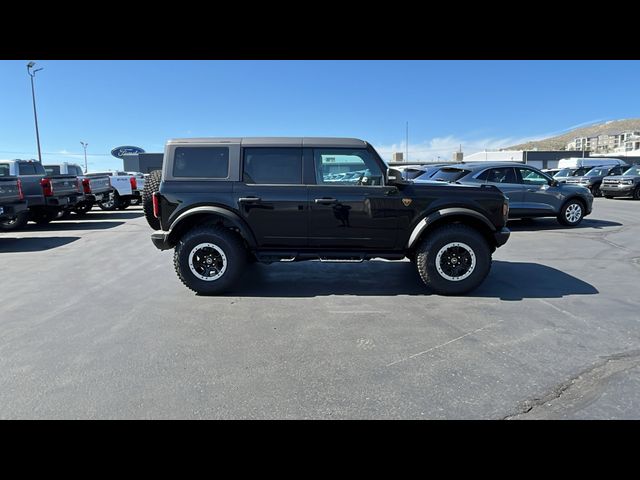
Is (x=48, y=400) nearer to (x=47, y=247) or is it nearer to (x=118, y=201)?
(x=47, y=247)

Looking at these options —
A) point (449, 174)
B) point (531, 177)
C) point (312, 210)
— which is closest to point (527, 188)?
point (531, 177)

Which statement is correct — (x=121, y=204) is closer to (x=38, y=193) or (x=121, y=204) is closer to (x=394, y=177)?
(x=38, y=193)

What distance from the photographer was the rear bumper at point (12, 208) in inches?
335

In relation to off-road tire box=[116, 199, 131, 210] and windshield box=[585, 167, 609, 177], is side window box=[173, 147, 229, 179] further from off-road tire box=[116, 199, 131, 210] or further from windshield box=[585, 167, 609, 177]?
windshield box=[585, 167, 609, 177]

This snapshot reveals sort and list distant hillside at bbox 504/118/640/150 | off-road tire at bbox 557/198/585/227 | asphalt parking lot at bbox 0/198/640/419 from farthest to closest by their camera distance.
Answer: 1. distant hillside at bbox 504/118/640/150
2. off-road tire at bbox 557/198/585/227
3. asphalt parking lot at bbox 0/198/640/419

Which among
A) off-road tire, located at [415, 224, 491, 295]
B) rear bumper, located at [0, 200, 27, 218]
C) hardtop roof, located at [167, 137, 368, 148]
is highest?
hardtop roof, located at [167, 137, 368, 148]

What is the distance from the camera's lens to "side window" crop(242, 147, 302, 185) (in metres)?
4.89

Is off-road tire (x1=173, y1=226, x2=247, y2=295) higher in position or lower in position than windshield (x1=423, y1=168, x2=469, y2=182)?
lower

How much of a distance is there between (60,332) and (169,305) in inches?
44.2

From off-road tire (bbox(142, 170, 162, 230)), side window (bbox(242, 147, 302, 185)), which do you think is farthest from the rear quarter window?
off-road tire (bbox(142, 170, 162, 230))

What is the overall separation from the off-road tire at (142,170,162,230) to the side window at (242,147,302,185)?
4.56 ft
